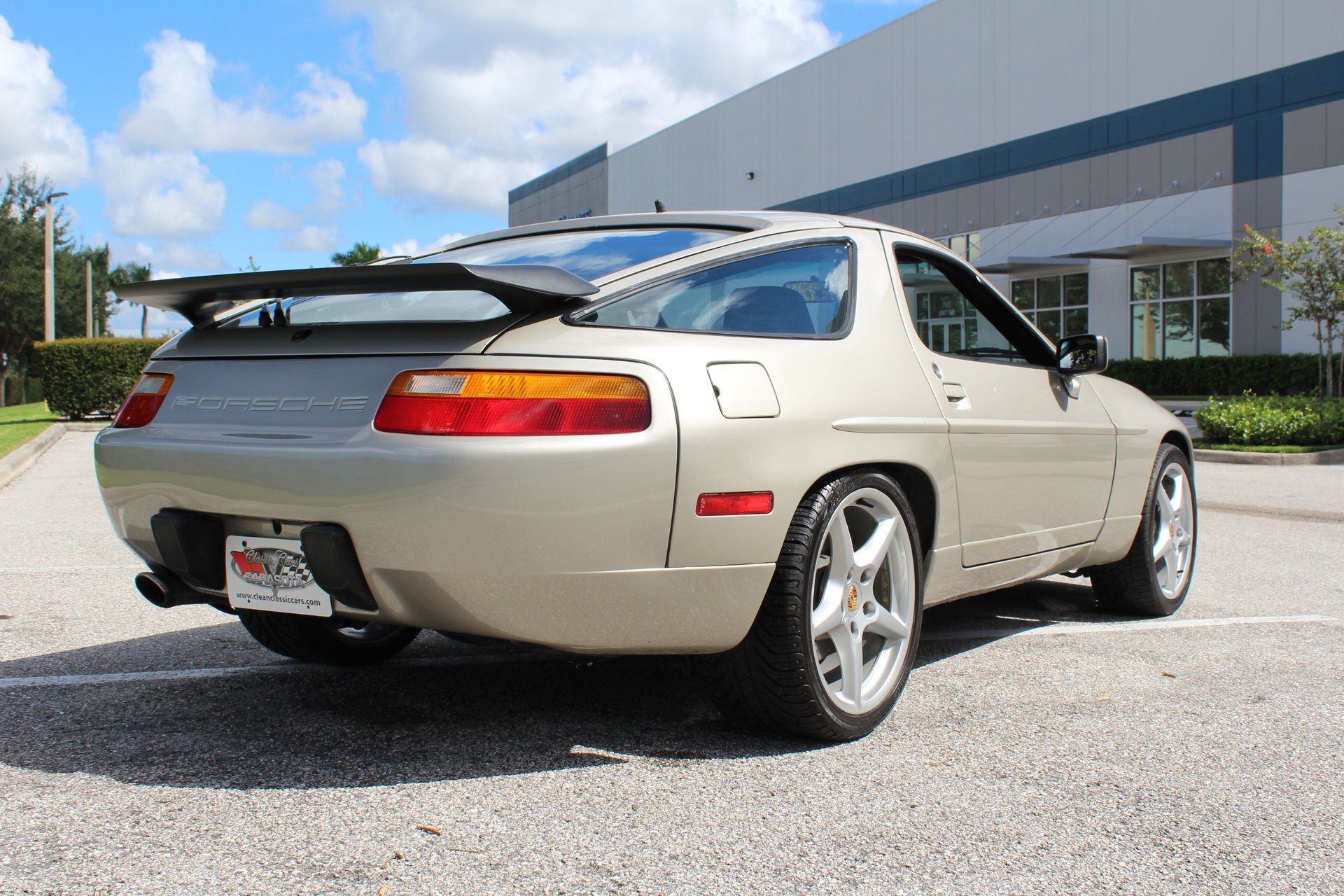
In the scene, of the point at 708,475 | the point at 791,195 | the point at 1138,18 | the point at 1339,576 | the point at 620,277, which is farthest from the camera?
the point at 791,195

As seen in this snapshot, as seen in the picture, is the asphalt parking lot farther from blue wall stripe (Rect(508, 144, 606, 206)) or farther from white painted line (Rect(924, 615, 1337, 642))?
blue wall stripe (Rect(508, 144, 606, 206))

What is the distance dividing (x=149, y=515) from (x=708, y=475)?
1518 mm

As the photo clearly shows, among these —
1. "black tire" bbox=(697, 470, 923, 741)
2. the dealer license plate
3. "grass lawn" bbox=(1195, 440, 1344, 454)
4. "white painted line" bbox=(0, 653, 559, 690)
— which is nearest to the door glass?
"black tire" bbox=(697, 470, 923, 741)

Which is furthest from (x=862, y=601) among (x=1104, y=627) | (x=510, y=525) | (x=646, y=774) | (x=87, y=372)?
(x=87, y=372)

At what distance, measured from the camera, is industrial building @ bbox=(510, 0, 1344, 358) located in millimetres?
24594

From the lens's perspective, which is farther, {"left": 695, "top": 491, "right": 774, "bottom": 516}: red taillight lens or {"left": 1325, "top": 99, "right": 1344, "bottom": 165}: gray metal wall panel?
{"left": 1325, "top": 99, "right": 1344, "bottom": 165}: gray metal wall panel

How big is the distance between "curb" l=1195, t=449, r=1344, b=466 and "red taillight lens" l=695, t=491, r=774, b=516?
14720mm

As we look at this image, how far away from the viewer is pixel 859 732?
3.10m

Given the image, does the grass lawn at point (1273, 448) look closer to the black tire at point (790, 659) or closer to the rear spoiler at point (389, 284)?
the black tire at point (790, 659)

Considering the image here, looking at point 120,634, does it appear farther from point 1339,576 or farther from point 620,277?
point 1339,576

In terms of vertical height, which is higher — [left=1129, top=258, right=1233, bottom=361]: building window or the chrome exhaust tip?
[left=1129, top=258, right=1233, bottom=361]: building window

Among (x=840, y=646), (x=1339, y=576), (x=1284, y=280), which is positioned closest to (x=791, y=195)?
(x=1284, y=280)

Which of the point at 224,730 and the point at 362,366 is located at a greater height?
the point at 362,366

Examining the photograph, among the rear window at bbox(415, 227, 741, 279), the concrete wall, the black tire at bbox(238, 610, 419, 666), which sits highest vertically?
the concrete wall
